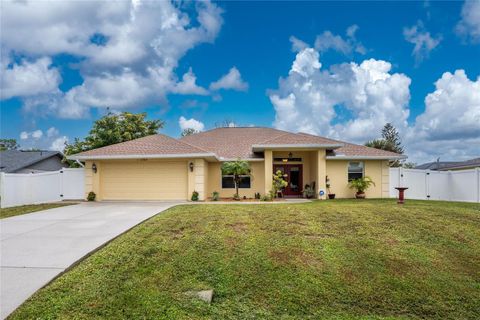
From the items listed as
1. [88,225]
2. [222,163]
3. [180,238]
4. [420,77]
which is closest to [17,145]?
[222,163]

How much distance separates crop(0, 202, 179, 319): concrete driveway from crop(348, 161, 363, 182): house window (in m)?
12.1

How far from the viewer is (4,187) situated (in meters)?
12.9

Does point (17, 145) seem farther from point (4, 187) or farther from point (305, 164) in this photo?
point (305, 164)

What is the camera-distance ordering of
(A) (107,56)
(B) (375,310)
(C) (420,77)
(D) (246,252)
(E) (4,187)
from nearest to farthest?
(B) (375,310), (D) (246,252), (E) (4,187), (A) (107,56), (C) (420,77)

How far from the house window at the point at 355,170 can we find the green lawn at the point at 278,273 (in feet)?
27.6

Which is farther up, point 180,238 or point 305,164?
point 305,164

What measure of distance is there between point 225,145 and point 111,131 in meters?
12.1

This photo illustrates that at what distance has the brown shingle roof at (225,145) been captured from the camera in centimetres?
1456

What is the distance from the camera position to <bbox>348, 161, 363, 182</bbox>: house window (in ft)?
53.0

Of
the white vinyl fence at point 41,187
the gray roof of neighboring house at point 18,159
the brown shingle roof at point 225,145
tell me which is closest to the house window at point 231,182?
the brown shingle roof at point 225,145

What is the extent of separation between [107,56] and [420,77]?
2011 centimetres

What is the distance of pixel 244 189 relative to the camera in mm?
16734

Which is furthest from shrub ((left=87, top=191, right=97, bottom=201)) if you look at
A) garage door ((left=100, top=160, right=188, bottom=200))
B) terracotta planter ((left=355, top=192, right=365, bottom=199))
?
terracotta planter ((left=355, top=192, right=365, bottom=199))

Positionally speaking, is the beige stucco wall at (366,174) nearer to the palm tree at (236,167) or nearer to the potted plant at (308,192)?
the potted plant at (308,192)
